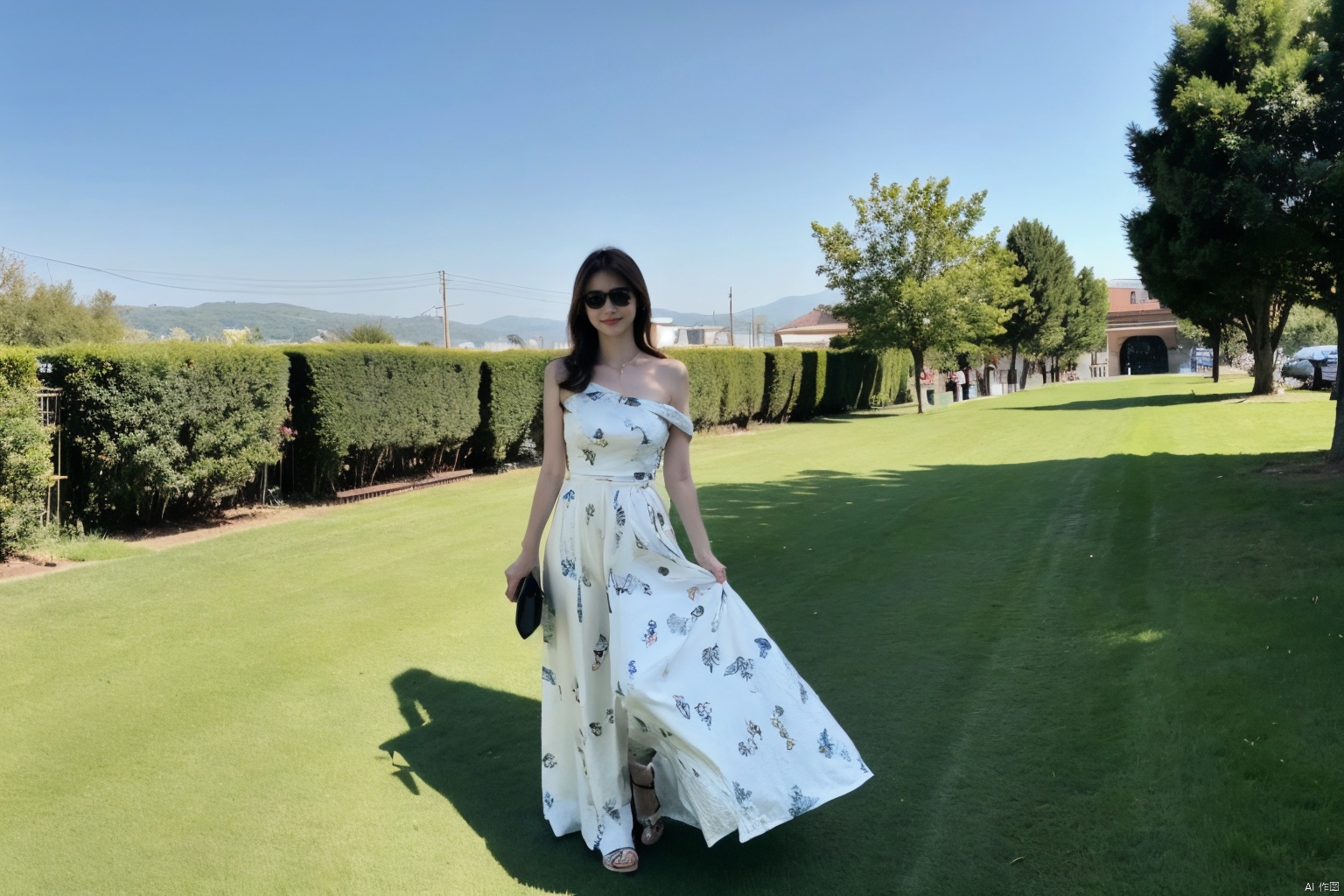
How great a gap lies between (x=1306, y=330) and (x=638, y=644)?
7514cm

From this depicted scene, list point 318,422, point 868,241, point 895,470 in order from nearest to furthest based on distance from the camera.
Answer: point 318,422
point 895,470
point 868,241

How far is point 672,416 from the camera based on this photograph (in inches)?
126

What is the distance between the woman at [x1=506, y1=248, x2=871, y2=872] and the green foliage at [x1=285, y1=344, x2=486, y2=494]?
31.9 ft

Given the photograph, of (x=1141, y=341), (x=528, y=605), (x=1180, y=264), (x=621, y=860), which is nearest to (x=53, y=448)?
(x=528, y=605)

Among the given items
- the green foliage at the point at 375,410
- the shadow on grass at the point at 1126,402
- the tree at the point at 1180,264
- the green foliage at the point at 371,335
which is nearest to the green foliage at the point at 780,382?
the shadow on grass at the point at 1126,402

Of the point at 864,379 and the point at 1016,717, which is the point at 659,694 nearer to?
the point at 1016,717

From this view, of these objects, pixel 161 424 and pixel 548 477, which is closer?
pixel 548 477

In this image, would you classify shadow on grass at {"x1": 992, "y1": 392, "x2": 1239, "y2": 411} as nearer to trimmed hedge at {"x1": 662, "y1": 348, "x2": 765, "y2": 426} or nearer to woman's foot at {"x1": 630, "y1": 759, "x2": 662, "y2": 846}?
trimmed hedge at {"x1": 662, "y1": 348, "x2": 765, "y2": 426}

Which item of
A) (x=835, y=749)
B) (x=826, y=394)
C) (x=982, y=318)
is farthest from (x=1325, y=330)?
(x=835, y=749)

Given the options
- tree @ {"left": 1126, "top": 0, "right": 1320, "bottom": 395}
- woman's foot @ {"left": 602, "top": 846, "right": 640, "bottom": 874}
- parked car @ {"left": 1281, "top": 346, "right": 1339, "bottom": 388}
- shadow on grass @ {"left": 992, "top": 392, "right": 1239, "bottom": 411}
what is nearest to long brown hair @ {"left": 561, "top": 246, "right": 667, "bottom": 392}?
woman's foot @ {"left": 602, "top": 846, "right": 640, "bottom": 874}

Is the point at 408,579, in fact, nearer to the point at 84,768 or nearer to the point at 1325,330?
the point at 84,768

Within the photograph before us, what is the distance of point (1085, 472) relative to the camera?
496 inches

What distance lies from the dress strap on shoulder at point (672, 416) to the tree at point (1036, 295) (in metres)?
51.7

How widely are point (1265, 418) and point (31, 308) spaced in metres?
A: 48.4
